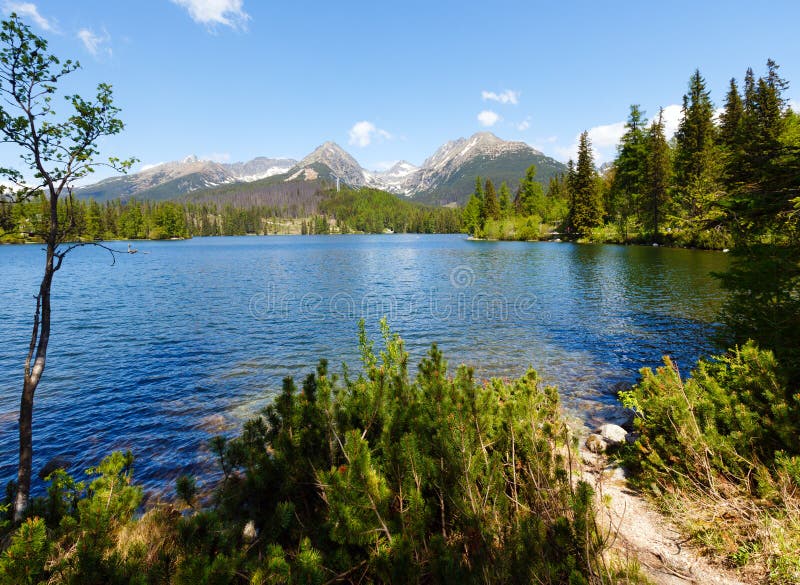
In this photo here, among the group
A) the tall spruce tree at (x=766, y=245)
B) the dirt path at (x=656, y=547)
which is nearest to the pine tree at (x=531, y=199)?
the tall spruce tree at (x=766, y=245)

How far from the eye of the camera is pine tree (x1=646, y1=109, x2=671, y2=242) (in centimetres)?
6279

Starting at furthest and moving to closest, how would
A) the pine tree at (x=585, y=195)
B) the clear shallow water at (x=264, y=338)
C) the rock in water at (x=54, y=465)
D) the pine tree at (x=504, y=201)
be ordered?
the pine tree at (x=504, y=201), the pine tree at (x=585, y=195), the clear shallow water at (x=264, y=338), the rock in water at (x=54, y=465)

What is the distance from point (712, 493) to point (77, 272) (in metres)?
73.2

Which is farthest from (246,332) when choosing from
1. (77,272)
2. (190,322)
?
(77,272)

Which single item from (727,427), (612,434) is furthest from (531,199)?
(727,427)

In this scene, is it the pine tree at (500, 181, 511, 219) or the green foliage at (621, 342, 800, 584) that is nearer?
the green foliage at (621, 342, 800, 584)

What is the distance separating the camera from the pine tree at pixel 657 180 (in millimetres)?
62791

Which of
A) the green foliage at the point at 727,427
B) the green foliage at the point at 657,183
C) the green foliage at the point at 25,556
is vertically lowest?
the green foliage at the point at 727,427

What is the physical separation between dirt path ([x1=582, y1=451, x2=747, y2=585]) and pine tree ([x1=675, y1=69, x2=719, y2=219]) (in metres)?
59.7

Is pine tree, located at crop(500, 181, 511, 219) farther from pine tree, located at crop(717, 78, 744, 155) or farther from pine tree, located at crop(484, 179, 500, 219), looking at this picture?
pine tree, located at crop(717, 78, 744, 155)

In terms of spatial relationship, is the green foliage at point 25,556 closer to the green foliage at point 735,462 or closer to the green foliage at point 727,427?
the green foliage at point 735,462

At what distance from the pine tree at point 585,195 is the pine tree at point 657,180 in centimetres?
1213

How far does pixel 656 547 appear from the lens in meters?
4.93

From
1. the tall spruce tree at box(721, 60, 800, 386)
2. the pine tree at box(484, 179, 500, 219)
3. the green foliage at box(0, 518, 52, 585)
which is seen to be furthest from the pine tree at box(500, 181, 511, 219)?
the green foliage at box(0, 518, 52, 585)
